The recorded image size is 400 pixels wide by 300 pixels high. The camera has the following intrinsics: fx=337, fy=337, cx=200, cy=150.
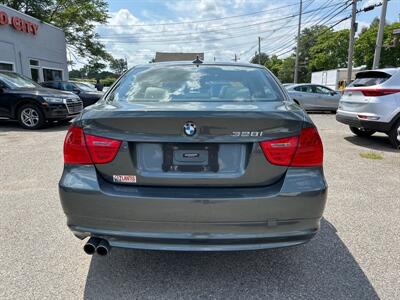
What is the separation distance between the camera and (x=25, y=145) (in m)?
7.50

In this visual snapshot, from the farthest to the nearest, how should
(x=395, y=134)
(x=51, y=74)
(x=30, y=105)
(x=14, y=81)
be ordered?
(x=51, y=74)
(x=14, y=81)
(x=30, y=105)
(x=395, y=134)

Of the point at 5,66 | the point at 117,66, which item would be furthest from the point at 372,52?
the point at 5,66

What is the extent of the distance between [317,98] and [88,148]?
1434 cm

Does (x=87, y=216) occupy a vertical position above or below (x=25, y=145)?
above

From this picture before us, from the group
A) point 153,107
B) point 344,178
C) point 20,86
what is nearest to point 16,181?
point 153,107

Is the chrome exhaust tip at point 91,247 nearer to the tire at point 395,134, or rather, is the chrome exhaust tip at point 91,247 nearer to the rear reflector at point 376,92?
the rear reflector at point 376,92

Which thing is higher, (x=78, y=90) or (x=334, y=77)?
(x=334, y=77)

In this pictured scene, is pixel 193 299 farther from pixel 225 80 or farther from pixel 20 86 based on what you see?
pixel 20 86

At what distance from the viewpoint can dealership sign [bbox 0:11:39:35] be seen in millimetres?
15601

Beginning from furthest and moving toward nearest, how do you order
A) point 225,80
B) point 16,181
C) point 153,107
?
point 16,181 < point 225,80 < point 153,107

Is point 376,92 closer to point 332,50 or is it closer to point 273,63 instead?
point 332,50

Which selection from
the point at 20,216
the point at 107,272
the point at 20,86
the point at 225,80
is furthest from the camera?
the point at 20,86

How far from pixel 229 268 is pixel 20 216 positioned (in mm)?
2381

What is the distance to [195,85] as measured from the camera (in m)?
2.94
